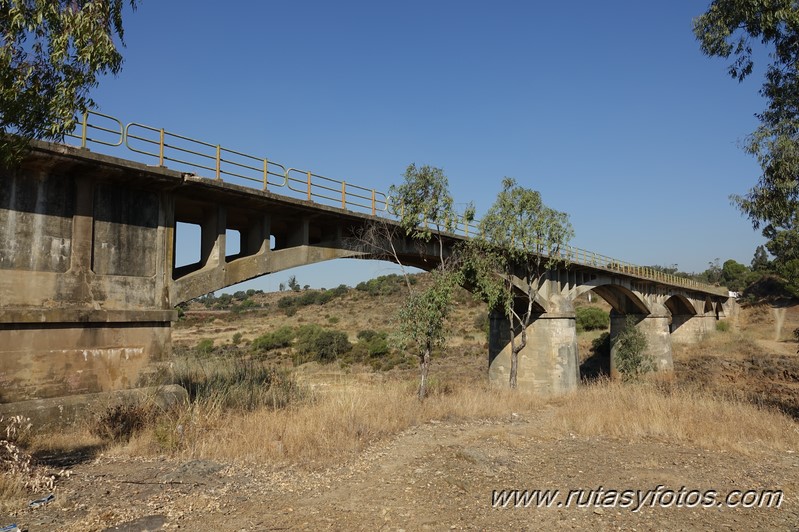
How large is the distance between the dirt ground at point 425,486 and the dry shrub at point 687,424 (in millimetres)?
504

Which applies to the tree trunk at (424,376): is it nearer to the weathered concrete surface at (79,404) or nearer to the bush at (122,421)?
the weathered concrete surface at (79,404)

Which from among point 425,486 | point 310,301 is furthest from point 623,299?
point 310,301

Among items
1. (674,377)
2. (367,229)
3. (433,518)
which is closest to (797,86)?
(367,229)

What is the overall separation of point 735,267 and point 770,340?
157 ft

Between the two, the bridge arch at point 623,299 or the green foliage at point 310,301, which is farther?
the green foliage at point 310,301

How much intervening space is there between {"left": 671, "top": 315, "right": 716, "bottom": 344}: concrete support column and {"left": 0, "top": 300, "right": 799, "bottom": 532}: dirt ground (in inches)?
2142

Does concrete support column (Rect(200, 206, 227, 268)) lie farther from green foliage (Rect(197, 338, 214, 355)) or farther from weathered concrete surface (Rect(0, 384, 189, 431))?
green foliage (Rect(197, 338, 214, 355))

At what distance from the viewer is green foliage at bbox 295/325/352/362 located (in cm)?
4244

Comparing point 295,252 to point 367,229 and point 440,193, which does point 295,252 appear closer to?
point 367,229

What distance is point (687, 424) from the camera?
38.5ft

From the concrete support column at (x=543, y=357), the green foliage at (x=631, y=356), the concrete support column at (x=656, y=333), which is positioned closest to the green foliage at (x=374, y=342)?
the concrete support column at (x=543, y=357)

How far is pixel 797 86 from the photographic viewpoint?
1332 centimetres

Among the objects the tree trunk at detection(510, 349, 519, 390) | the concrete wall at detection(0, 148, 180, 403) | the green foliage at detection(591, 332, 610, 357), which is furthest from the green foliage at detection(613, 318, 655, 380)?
the concrete wall at detection(0, 148, 180, 403)

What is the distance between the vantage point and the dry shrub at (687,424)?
1079cm
